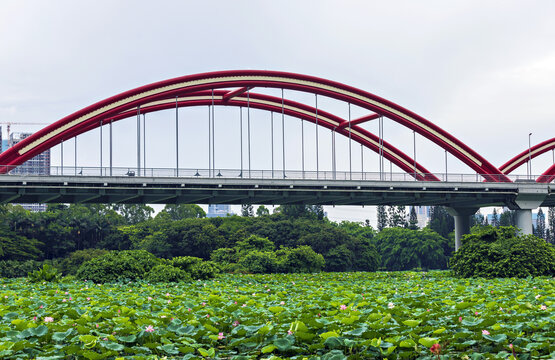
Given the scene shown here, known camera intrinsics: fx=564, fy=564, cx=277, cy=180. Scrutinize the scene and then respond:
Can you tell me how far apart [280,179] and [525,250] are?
14.7 metres

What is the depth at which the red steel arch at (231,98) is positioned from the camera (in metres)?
36.2

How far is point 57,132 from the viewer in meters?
36.3

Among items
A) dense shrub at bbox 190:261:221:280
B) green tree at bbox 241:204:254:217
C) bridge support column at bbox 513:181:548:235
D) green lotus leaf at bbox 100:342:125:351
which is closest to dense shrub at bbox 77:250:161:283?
dense shrub at bbox 190:261:221:280

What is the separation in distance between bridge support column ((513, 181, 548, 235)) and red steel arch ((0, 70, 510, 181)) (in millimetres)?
2655

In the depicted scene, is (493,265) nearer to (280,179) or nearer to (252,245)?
(280,179)

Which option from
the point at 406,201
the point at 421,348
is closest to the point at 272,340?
the point at 421,348

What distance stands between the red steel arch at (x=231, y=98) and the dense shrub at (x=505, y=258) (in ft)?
52.2

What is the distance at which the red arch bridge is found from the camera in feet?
109

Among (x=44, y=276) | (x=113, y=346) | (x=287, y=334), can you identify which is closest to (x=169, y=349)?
(x=113, y=346)

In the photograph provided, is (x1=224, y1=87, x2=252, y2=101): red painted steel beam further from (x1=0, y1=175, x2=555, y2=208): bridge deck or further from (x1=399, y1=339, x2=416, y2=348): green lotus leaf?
(x1=399, y1=339, x2=416, y2=348): green lotus leaf

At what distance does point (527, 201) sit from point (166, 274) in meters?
29.8

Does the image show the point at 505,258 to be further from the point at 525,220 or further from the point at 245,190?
the point at 525,220

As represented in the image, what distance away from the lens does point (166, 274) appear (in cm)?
2334

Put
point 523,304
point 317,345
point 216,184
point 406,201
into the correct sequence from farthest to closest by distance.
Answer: point 406,201 → point 216,184 → point 523,304 → point 317,345
